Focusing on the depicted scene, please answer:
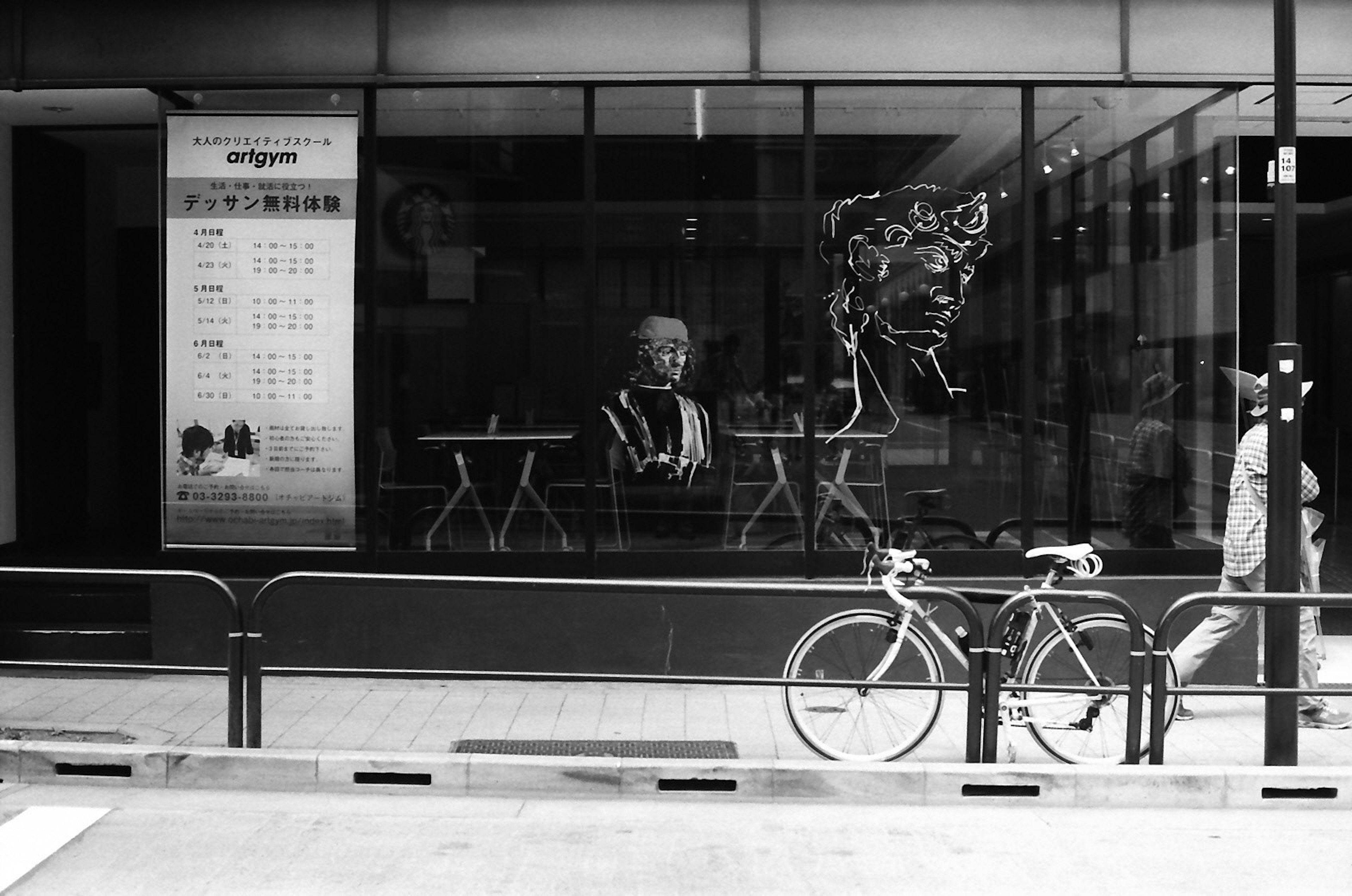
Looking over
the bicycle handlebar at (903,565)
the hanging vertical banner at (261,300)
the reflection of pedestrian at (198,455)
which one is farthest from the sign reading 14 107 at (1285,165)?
the reflection of pedestrian at (198,455)

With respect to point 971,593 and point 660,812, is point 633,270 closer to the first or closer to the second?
point 971,593

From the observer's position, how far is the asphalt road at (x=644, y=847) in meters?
5.78

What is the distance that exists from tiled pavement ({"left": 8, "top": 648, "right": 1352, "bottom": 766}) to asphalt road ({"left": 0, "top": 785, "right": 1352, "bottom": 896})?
734 mm

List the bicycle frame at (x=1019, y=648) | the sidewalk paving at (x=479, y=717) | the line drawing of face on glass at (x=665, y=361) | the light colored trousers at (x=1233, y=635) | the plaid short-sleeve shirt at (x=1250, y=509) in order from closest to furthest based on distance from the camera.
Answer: the bicycle frame at (x=1019, y=648), the sidewalk paving at (x=479, y=717), the light colored trousers at (x=1233, y=635), the plaid short-sleeve shirt at (x=1250, y=509), the line drawing of face on glass at (x=665, y=361)

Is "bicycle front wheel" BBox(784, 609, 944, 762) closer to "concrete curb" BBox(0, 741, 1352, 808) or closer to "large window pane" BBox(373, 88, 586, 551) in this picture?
"concrete curb" BBox(0, 741, 1352, 808)

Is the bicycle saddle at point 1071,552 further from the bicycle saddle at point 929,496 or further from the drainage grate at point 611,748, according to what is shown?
the bicycle saddle at point 929,496

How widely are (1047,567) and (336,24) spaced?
20.5 ft

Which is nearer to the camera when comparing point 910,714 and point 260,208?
point 910,714

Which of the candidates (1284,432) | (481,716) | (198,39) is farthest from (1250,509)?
(198,39)

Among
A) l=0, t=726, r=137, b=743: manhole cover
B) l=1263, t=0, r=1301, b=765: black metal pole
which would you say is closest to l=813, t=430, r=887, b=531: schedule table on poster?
l=1263, t=0, r=1301, b=765: black metal pole

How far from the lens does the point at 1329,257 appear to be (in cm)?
1719

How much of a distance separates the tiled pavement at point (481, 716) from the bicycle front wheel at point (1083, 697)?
21 cm

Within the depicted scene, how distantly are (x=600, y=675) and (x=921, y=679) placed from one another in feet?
5.52

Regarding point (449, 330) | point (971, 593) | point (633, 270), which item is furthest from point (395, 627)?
point (971, 593)
